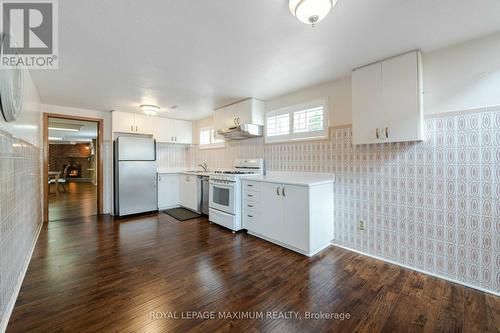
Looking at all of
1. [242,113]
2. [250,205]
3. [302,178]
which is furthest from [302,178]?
[242,113]

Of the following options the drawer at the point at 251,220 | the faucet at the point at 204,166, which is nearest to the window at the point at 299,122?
the drawer at the point at 251,220

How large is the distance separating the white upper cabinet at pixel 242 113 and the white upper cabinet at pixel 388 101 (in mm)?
1624

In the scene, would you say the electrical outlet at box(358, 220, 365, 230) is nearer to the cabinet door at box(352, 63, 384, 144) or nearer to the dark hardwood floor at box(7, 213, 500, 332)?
the dark hardwood floor at box(7, 213, 500, 332)

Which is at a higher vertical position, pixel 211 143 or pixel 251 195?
pixel 211 143

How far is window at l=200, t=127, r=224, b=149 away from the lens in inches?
190

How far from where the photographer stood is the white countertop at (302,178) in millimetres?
2542

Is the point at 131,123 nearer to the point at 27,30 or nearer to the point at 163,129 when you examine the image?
the point at 163,129

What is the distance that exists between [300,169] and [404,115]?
4.82 feet

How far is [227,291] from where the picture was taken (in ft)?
5.93

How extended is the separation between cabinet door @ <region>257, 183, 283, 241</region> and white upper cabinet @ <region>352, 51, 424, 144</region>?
1192 millimetres

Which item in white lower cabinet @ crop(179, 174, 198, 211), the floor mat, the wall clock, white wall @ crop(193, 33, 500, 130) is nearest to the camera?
the wall clock

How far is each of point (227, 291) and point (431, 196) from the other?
2.24 meters

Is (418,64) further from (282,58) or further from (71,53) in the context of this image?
(71,53)

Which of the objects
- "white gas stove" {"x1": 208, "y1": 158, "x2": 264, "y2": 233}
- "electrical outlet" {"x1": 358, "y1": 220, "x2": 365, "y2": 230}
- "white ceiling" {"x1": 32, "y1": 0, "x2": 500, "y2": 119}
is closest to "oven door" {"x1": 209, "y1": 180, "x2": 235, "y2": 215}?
"white gas stove" {"x1": 208, "y1": 158, "x2": 264, "y2": 233}
